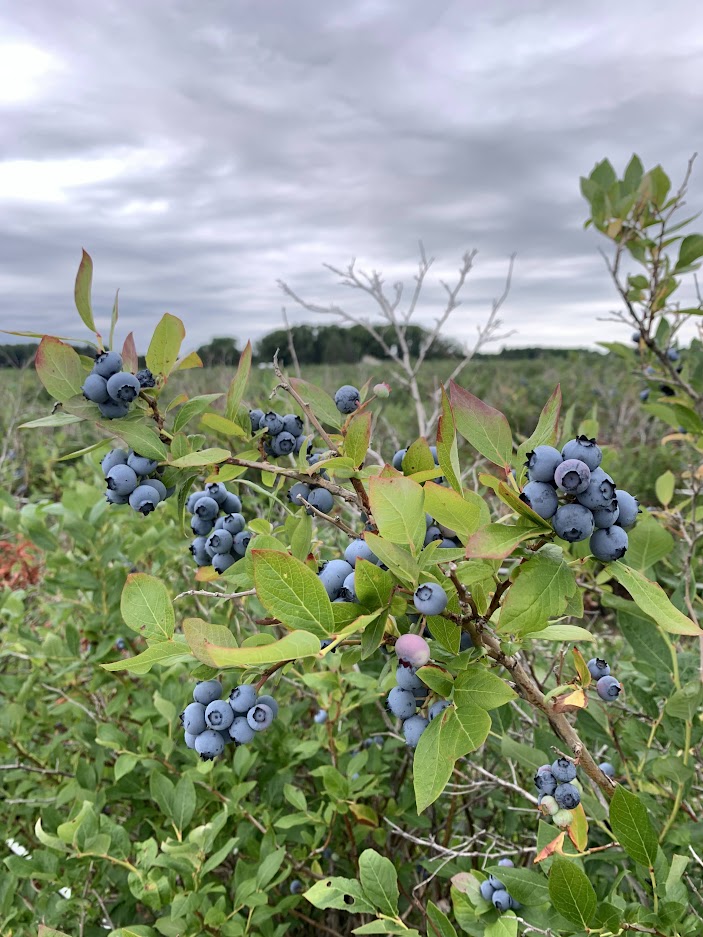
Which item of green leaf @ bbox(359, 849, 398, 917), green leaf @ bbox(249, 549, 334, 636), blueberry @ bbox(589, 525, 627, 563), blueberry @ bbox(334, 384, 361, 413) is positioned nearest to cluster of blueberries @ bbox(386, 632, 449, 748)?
green leaf @ bbox(249, 549, 334, 636)

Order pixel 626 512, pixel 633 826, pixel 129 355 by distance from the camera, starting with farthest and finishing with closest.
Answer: pixel 129 355, pixel 633 826, pixel 626 512

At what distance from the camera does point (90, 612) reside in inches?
84.4

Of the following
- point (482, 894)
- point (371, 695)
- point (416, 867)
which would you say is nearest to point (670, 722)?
point (482, 894)

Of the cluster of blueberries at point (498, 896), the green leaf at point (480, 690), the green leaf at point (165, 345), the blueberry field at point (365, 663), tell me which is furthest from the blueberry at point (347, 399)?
the cluster of blueberries at point (498, 896)

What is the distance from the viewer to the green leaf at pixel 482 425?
0.79 m

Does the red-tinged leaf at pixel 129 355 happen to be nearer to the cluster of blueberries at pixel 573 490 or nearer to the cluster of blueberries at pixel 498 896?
the cluster of blueberries at pixel 573 490

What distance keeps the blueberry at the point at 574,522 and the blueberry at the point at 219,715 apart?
0.55m

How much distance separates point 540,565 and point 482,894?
68 centimetres

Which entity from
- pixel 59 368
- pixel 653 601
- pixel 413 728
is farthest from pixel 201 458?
pixel 653 601

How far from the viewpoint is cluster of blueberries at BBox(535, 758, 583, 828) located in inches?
39.7

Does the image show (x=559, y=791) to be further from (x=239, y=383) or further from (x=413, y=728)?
(x=239, y=383)

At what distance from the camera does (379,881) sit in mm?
1083

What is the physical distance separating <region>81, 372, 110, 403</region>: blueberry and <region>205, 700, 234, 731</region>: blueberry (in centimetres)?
49

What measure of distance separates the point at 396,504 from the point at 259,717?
42 cm
